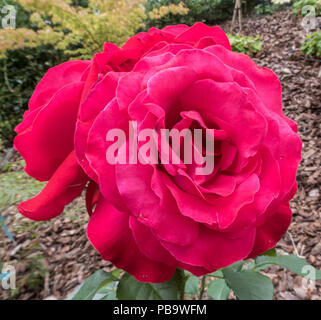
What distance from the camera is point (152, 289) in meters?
0.43

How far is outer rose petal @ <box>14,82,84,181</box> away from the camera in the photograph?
29 cm

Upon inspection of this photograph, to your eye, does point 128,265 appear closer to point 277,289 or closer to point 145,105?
point 145,105

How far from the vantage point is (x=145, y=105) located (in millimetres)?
258

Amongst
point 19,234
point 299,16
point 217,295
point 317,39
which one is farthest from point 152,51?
point 299,16

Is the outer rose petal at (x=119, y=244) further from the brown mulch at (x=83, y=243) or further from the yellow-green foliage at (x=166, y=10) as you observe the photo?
the yellow-green foliage at (x=166, y=10)

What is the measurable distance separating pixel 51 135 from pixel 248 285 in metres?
0.51

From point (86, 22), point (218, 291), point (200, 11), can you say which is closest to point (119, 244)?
point (218, 291)

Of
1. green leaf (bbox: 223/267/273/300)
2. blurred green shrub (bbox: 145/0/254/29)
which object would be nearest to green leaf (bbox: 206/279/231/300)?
green leaf (bbox: 223/267/273/300)

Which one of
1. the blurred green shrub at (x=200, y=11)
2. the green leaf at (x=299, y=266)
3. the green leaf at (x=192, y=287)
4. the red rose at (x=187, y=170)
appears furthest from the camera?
the blurred green shrub at (x=200, y=11)

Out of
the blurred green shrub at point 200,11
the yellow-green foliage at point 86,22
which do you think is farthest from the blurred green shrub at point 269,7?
the yellow-green foliage at point 86,22

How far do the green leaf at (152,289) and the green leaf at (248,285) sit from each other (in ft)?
0.53

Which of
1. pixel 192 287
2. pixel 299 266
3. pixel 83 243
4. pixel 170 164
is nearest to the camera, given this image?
pixel 170 164

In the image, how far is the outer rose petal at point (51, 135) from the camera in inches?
11.6

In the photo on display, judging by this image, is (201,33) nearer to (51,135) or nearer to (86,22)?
(51,135)
